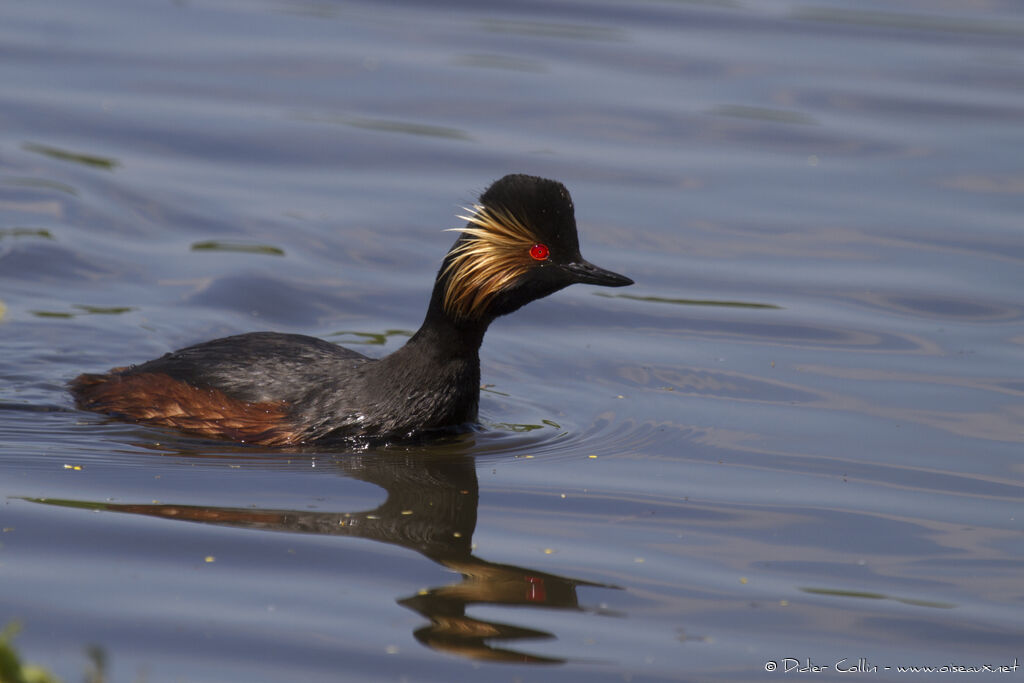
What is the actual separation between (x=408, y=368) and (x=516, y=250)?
43.1 inches

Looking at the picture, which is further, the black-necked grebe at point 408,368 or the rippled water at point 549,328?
the black-necked grebe at point 408,368

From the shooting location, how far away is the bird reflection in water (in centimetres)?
693

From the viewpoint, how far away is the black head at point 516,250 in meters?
9.42

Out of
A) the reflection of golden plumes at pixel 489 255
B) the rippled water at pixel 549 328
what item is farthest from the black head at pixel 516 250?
the rippled water at pixel 549 328

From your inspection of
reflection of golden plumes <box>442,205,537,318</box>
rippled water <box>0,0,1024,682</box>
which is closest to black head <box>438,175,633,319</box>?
reflection of golden plumes <box>442,205,537,318</box>

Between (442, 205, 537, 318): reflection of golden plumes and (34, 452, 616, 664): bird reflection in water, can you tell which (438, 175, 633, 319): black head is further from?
(34, 452, 616, 664): bird reflection in water

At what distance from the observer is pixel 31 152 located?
16219 millimetres

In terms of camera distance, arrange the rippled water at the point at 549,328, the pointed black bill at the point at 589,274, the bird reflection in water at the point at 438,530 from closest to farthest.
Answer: the bird reflection in water at the point at 438,530 → the rippled water at the point at 549,328 → the pointed black bill at the point at 589,274

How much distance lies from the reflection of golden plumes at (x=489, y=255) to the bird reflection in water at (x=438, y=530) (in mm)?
1116

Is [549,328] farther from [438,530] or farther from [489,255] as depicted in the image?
[438,530]

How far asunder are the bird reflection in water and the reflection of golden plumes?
112 cm

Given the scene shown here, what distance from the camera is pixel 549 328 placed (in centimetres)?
1270

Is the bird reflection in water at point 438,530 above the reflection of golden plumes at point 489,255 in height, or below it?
below

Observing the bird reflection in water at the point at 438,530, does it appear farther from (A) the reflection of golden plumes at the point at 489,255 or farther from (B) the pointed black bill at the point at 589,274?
(B) the pointed black bill at the point at 589,274
